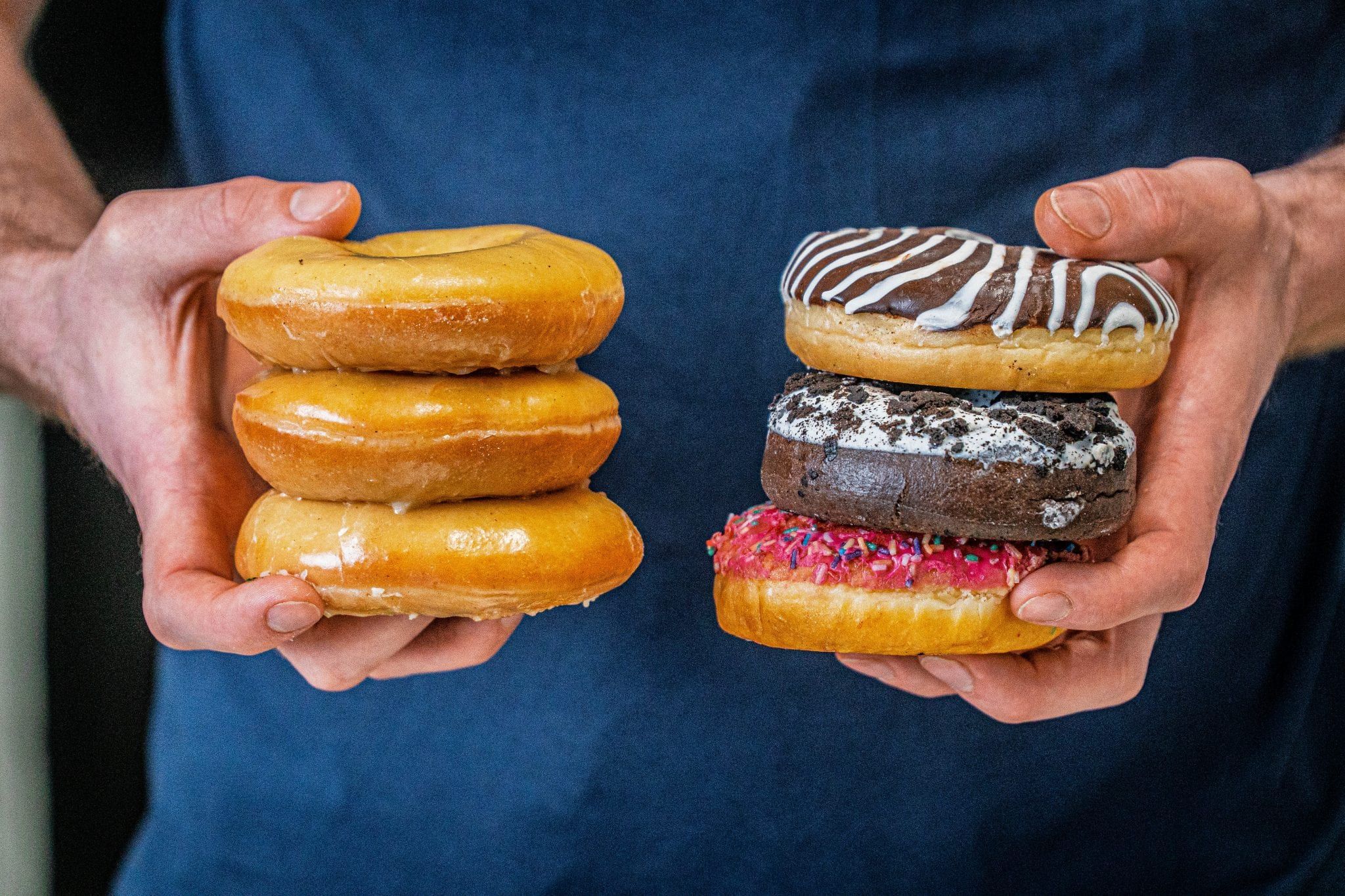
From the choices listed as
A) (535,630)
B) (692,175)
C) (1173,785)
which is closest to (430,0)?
(692,175)

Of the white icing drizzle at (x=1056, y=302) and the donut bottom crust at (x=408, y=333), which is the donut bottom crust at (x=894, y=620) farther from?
the donut bottom crust at (x=408, y=333)

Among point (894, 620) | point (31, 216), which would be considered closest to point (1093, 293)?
point (894, 620)

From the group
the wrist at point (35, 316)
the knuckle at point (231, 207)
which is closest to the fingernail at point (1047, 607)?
the knuckle at point (231, 207)

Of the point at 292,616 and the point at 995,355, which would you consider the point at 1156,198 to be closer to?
the point at 995,355

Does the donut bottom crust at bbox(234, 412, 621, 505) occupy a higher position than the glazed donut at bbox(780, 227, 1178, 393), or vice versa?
the glazed donut at bbox(780, 227, 1178, 393)

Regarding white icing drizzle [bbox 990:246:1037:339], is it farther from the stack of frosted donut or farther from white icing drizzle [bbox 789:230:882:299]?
the stack of frosted donut

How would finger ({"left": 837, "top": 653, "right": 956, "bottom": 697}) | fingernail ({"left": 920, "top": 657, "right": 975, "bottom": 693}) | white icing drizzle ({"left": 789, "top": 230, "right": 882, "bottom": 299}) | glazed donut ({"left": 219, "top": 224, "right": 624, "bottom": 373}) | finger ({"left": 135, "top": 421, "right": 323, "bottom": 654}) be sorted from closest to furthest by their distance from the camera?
glazed donut ({"left": 219, "top": 224, "right": 624, "bottom": 373}) < finger ({"left": 135, "top": 421, "right": 323, "bottom": 654}) < white icing drizzle ({"left": 789, "top": 230, "right": 882, "bottom": 299}) < fingernail ({"left": 920, "top": 657, "right": 975, "bottom": 693}) < finger ({"left": 837, "top": 653, "right": 956, "bottom": 697})

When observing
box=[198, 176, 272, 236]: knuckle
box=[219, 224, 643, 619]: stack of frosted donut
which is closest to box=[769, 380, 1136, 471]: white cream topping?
box=[219, 224, 643, 619]: stack of frosted donut
